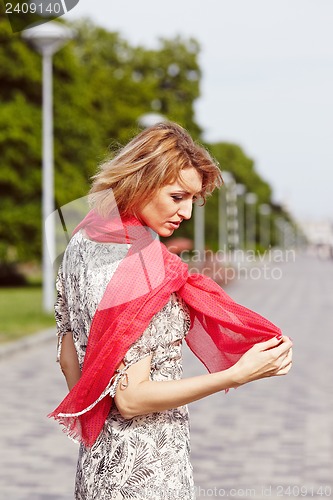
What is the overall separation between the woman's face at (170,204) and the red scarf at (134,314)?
1.0 inches

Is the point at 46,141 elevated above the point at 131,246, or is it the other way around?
the point at 131,246

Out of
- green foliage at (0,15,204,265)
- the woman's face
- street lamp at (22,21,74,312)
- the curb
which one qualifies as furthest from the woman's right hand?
green foliage at (0,15,204,265)

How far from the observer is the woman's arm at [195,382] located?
246 centimetres

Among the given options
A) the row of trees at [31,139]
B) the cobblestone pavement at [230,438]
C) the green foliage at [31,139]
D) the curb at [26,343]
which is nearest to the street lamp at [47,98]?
the curb at [26,343]

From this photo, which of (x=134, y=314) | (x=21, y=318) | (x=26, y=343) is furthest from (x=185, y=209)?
(x=21, y=318)

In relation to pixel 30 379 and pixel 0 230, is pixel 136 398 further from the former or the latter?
pixel 0 230

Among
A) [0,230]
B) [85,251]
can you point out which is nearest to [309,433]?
[85,251]

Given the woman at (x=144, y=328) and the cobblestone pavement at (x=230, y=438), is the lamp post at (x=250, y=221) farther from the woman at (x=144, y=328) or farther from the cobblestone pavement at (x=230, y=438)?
the woman at (x=144, y=328)

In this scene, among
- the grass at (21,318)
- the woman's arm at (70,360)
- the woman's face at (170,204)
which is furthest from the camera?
the grass at (21,318)

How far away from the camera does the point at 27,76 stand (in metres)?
39.8

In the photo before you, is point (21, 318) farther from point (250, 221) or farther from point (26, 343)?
point (250, 221)

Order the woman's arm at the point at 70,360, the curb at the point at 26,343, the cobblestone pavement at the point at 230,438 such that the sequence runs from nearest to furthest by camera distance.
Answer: the woman's arm at the point at 70,360
the cobblestone pavement at the point at 230,438
the curb at the point at 26,343

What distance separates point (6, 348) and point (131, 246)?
12250 mm

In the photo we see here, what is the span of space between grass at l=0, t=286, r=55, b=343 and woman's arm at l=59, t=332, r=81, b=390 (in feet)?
42.8
